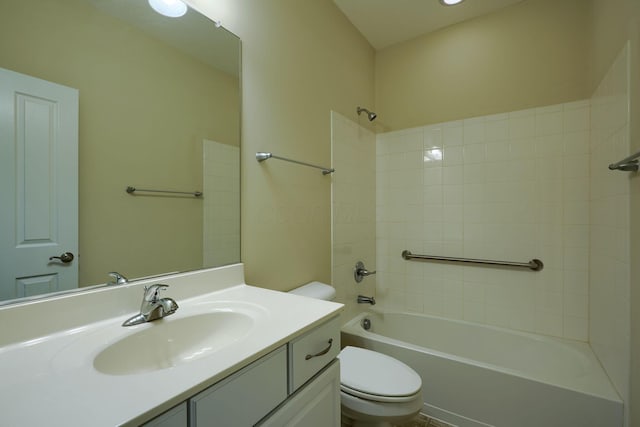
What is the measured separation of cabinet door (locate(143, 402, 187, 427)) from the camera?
443 millimetres

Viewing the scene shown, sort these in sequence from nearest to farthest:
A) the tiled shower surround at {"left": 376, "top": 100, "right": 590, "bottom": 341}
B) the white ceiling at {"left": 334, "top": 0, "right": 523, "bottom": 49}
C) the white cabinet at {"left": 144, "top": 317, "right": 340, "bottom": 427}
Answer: the white cabinet at {"left": 144, "top": 317, "right": 340, "bottom": 427}
the tiled shower surround at {"left": 376, "top": 100, "right": 590, "bottom": 341}
the white ceiling at {"left": 334, "top": 0, "right": 523, "bottom": 49}

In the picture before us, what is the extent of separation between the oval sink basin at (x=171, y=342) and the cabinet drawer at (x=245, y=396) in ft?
0.65

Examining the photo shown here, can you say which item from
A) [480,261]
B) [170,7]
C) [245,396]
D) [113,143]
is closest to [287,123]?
[170,7]

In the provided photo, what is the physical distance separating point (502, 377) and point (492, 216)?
102 centimetres

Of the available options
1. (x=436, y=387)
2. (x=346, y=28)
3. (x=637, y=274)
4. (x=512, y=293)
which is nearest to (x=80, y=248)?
(x=436, y=387)

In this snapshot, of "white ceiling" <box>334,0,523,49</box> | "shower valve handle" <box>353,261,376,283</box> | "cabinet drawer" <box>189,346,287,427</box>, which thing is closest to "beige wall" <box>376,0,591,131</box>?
"white ceiling" <box>334,0,523,49</box>

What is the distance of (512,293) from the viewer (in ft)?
6.13

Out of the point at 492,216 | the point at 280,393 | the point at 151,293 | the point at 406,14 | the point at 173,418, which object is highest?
the point at 406,14

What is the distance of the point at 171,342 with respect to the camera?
82 cm

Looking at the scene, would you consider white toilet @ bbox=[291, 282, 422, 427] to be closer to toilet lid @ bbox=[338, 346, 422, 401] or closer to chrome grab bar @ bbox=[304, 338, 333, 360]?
toilet lid @ bbox=[338, 346, 422, 401]

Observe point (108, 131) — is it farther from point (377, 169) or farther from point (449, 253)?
point (449, 253)

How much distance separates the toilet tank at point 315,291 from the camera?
1436 mm

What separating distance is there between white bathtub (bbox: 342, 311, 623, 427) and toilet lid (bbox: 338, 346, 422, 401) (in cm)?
31

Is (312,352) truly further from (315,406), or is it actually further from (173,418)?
(173,418)
